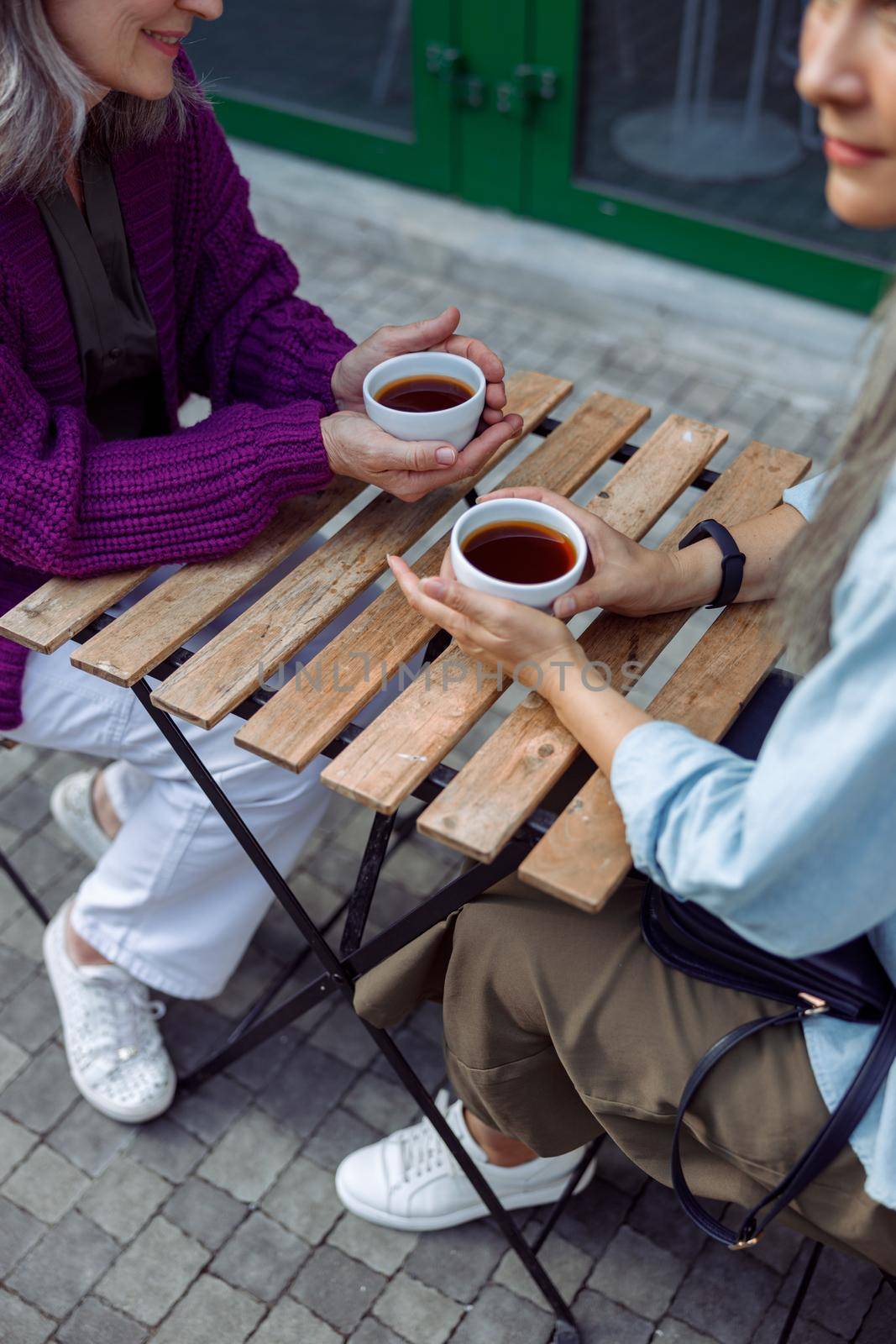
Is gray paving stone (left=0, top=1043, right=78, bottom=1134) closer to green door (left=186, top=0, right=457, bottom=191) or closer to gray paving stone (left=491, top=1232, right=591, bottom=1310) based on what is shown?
gray paving stone (left=491, top=1232, right=591, bottom=1310)

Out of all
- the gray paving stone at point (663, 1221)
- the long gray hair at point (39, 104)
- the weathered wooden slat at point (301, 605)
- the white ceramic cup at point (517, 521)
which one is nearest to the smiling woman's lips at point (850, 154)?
the white ceramic cup at point (517, 521)

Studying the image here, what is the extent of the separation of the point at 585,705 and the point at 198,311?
1113mm

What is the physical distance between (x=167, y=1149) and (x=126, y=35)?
183cm

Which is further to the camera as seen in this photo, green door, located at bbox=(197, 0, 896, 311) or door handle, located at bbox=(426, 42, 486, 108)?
door handle, located at bbox=(426, 42, 486, 108)

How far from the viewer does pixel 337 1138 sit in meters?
2.27

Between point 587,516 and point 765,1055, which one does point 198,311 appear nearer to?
point 587,516

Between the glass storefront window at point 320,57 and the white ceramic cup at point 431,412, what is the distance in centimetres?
321

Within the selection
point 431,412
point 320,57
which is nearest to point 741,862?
point 431,412

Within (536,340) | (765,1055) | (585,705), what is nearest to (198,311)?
(585,705)

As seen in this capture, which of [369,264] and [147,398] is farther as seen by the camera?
[369,264]

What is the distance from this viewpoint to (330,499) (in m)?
1.90

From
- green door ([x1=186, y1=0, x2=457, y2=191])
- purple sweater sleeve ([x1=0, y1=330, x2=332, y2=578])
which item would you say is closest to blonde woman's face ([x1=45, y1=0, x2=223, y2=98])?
purple sweater sleeve ([x1=0, y1=330, x2=332, y2=578])

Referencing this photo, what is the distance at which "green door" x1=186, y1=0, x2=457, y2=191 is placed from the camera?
4461mm

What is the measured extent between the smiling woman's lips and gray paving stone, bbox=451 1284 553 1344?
1778mm
